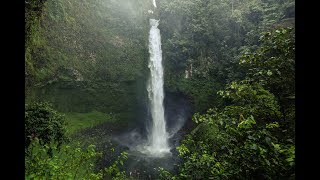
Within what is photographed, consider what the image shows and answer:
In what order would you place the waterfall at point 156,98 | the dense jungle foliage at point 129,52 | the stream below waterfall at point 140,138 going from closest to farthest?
the stream below waterfall at point 140,138 < the dense jungle foliage at point 129,52 < the waterfall at point 156,98

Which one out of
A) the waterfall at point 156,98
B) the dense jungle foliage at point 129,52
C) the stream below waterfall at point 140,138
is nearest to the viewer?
the stream below waterfall at point 140,138

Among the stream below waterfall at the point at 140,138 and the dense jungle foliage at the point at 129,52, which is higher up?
the dense jungle foliage at the point at 129,52

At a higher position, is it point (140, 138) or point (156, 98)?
point (156, 98)

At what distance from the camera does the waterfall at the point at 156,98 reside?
23281mm

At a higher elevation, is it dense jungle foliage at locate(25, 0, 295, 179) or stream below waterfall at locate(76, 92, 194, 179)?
dense jungle foliage at locate(25, 0, 295, 179)

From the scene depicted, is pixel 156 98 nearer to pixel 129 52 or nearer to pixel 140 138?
pixel 140 138

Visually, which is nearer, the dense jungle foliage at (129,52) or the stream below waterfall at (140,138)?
the stream below waterfall at (140,138)

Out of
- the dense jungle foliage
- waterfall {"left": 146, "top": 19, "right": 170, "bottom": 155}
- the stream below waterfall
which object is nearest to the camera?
the stream below waterfall

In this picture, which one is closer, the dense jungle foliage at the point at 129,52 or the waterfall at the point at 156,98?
the dense jungle foliage at the point at 129,52

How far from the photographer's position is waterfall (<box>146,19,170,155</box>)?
23281 millimetres

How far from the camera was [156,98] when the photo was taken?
24766mm

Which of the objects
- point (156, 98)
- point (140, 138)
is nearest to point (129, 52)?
point (156, 98)

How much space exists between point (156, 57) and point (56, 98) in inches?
415

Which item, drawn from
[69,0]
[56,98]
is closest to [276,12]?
[69,0]
